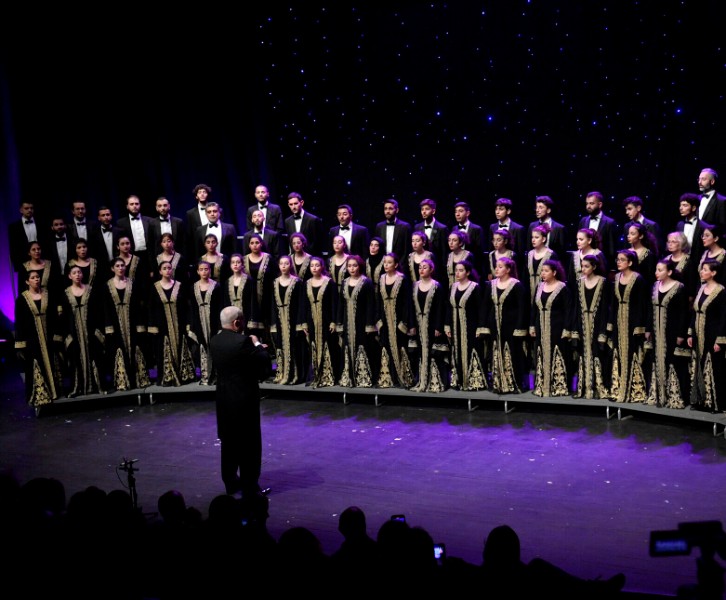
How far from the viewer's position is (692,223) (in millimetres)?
8852

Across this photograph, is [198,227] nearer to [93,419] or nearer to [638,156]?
[93,419]

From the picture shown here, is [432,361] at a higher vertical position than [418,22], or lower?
lower

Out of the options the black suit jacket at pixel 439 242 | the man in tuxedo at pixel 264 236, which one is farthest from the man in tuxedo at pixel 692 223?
the man in tuxedo at pixel 264 236

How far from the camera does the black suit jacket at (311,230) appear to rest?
10.7 metres

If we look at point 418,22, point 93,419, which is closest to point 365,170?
point 418,22

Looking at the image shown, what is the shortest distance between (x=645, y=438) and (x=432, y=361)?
94.0 inches

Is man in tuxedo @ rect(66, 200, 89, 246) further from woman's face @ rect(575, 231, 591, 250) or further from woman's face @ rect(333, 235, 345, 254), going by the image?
woman's face @ rect(575, 231, 591, 250)

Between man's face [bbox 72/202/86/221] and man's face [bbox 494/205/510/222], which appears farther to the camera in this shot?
man's face [bbox 72/202/86/221]

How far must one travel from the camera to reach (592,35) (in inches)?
411

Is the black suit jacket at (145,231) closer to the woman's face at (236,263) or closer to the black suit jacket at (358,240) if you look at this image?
the woman's face at (236,263)

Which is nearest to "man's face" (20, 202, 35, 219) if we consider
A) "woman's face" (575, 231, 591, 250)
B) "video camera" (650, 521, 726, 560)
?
"woman's face" (575, 231, 591, 250)

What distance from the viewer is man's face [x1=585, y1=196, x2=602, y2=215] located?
9.54m

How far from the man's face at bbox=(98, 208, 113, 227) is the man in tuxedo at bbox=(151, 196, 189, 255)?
491 millimetres

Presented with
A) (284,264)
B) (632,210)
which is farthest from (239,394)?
(632,210)
